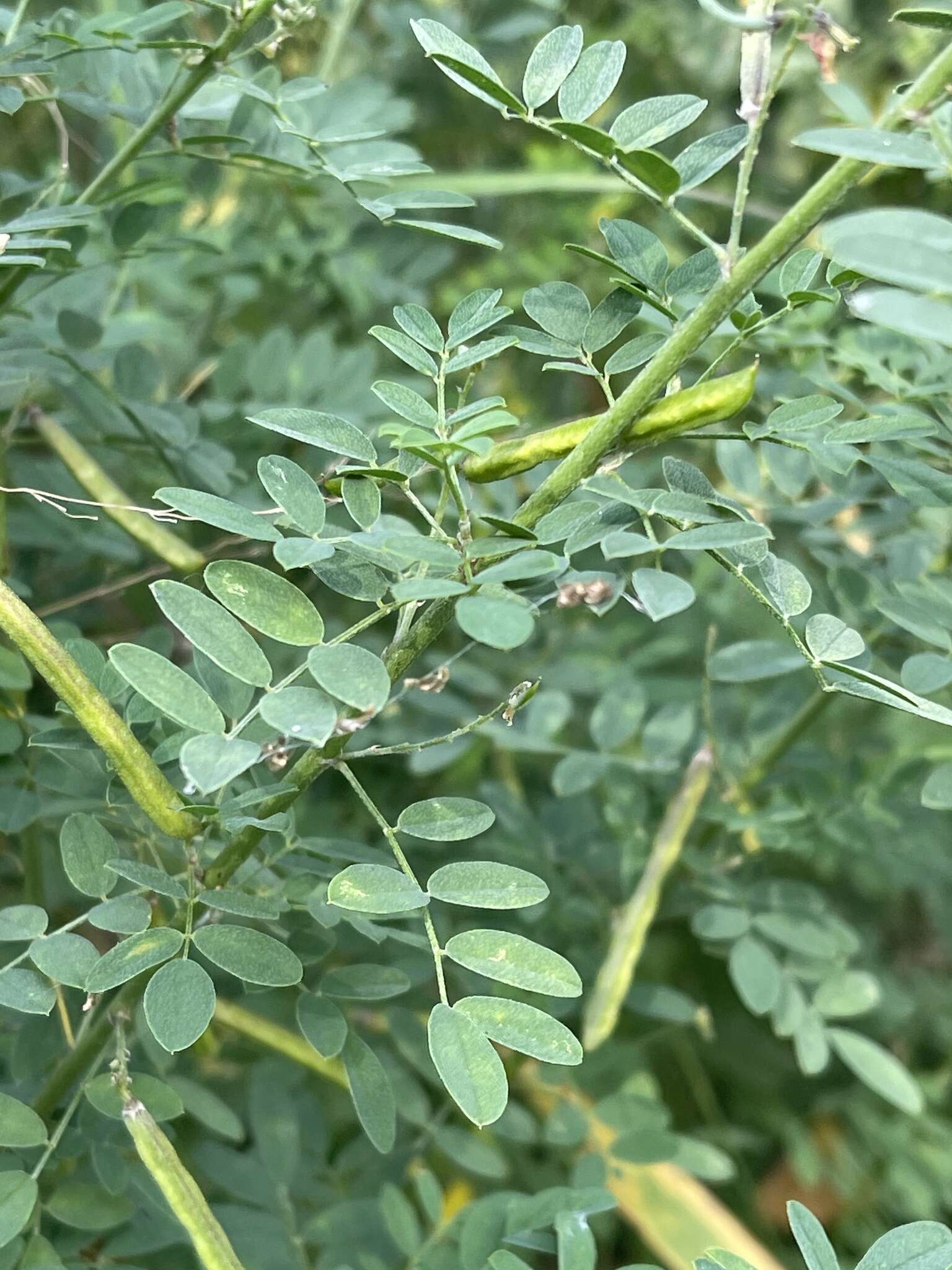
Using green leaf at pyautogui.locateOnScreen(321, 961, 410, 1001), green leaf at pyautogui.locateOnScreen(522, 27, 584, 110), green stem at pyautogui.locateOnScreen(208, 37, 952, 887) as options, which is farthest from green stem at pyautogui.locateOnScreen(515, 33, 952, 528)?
green leaf at pyautogui.locateOnScreen(321, 961, 410, 1001)

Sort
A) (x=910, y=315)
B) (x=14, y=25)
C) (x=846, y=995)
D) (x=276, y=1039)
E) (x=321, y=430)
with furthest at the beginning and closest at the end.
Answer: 1. (x=846, y=995)
2. (x=276, y=1039)
3. (x=14, y=25)
4. (x=321, y=430)
5. (x=910, y=315)

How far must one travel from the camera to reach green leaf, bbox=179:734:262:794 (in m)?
0.30

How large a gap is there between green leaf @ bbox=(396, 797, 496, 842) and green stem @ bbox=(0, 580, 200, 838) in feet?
0.24

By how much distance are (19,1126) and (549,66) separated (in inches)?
16.5

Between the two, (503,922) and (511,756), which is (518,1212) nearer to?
(503,922)

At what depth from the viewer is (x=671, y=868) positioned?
0.69 m

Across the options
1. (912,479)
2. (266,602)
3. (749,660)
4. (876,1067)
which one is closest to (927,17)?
(912,479)

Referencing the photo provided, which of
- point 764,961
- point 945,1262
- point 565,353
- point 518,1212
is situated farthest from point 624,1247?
point 565,353

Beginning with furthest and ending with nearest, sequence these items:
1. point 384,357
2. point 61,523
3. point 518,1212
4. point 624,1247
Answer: point 384,357 < point 624,1247 < point 61,523 < point 518,1212

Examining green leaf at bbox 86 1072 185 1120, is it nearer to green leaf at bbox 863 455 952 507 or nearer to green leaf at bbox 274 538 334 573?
green leaf at bbox 274 538 334 573

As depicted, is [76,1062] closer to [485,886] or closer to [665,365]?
[485,886]

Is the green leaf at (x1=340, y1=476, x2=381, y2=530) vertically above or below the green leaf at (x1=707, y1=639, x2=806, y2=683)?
above

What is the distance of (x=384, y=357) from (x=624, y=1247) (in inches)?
29.8

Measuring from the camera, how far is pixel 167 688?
342 mm
